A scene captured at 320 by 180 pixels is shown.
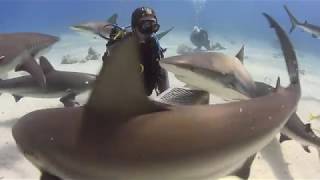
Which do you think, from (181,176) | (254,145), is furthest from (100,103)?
(254,145)

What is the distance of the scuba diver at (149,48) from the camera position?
3.51 metres

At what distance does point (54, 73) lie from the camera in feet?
22.5

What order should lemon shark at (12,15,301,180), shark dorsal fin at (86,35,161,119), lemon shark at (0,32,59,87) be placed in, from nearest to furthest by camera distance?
shark dorsal fin at (86,35,161,119) → lemon shark at (12,15,301,180) → lemon shark at (0,32,59,87)

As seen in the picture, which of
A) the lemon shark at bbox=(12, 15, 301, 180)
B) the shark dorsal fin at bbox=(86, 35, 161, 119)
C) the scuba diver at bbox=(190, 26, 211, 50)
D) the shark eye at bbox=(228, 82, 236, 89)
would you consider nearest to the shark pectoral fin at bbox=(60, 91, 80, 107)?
the shark eye at bbox=(228, 82, 236, 89)

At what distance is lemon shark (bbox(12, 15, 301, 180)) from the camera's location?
1.94m

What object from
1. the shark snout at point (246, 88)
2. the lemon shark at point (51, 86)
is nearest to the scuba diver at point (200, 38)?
the lemon shark at point (51, 86)

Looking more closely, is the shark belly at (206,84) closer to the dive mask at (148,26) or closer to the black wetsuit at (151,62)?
the black wetsuit at (151,62)

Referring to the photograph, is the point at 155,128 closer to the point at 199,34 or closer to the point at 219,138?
the point at 219,138

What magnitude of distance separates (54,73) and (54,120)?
16.1 ft

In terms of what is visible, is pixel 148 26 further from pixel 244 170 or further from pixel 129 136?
pixel 129 136

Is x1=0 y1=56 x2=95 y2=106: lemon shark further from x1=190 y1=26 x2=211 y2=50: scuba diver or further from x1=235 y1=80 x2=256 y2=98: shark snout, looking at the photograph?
x1=190 y1=26 x2=211 y2=50: scuba diver

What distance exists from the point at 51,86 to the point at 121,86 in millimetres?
5033

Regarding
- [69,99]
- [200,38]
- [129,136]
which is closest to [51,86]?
[69,99]

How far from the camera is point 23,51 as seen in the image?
5.10 metres
